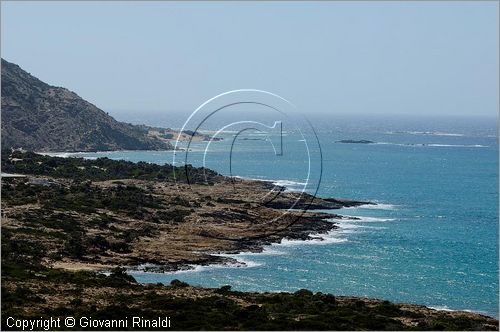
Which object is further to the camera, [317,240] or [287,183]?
[287,183]

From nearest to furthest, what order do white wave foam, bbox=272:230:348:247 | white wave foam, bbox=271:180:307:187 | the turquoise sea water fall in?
the turquoise sea water → white wave foam, bbox=272:230:348:247 → white wave foam, bbox=271:180:307:187

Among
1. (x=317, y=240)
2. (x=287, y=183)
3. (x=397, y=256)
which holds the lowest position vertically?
(x=397, y=256)

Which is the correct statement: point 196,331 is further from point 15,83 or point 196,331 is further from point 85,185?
point 15,83

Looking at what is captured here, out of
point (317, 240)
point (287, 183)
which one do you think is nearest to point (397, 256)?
point (317, 240)

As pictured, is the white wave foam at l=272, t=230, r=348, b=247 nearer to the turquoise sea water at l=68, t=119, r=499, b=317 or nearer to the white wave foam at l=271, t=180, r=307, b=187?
the turquoise sea water at l=68, t=119, r=499, b=317

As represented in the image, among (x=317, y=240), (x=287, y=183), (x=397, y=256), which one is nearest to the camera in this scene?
(x=397, y=256)

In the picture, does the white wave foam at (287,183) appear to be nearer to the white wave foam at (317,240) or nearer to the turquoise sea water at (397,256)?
the turquoise sea water at (397,256)

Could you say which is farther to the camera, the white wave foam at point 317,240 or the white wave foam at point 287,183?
the white wave foam at point 287,183

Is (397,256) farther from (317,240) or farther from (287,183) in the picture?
(287,183)

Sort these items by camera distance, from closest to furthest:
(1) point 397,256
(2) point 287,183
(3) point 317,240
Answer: (1) point 397,256, (3) point 317,240, (2) point 287,183

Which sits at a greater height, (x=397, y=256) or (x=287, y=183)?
(x=287, y=183)

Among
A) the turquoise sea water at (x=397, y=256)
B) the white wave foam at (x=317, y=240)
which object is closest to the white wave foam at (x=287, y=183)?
the turquoise sea water at (x=397, y=256)

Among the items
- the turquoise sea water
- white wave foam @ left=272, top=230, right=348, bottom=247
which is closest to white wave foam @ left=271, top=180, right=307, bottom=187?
the turquoise sea water

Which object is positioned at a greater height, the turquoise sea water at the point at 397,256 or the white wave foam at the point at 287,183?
the white wave foam at the point at 287,183
